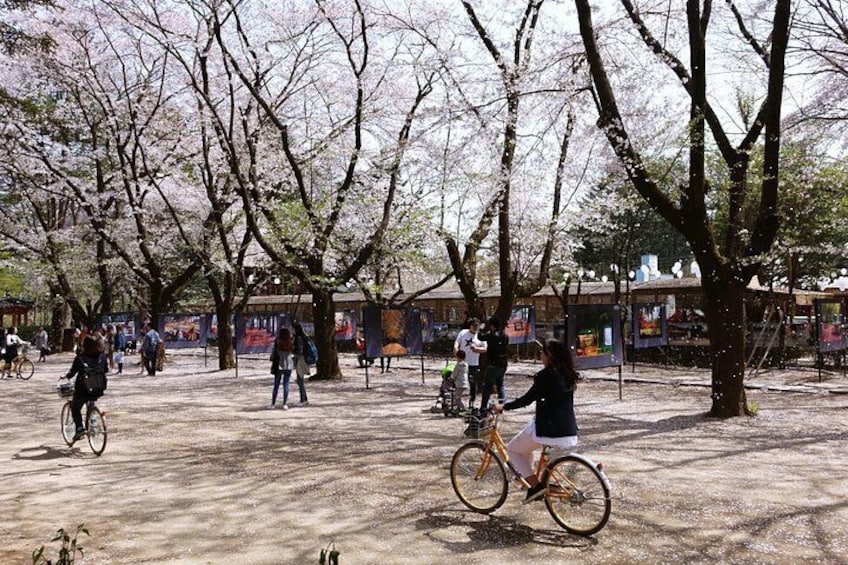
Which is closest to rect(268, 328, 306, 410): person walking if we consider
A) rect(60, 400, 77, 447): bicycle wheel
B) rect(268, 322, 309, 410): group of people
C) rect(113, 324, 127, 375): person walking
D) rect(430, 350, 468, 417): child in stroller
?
rect(268, 322, 309, 410): group of people

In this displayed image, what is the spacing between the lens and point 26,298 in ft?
150

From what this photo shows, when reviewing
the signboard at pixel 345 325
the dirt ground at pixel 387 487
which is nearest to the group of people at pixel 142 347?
the signboard at pixel 345 325

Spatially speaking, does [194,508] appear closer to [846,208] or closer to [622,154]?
[622,154]

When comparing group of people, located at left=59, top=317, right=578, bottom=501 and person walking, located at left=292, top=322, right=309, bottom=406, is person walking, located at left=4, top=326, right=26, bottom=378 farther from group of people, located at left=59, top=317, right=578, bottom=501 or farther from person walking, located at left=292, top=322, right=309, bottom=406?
person walking, located at left=292, top=322, right=309, bottom=406

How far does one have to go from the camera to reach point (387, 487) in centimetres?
729

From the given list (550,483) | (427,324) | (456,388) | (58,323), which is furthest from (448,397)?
(58,323)

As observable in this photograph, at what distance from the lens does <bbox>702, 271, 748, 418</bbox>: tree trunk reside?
11719 millimetres

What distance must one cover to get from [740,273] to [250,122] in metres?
14.8

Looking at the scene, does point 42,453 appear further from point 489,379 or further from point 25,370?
point 25,370

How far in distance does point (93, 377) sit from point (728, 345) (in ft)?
31.3

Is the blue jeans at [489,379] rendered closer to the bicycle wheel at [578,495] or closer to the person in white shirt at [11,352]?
the bicycle wheel at [578,495]

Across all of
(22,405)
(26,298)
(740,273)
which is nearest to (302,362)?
(22,405)

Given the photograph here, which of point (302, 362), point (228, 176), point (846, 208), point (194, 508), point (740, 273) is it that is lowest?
point (194, 508)

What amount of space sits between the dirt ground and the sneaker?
253mm
